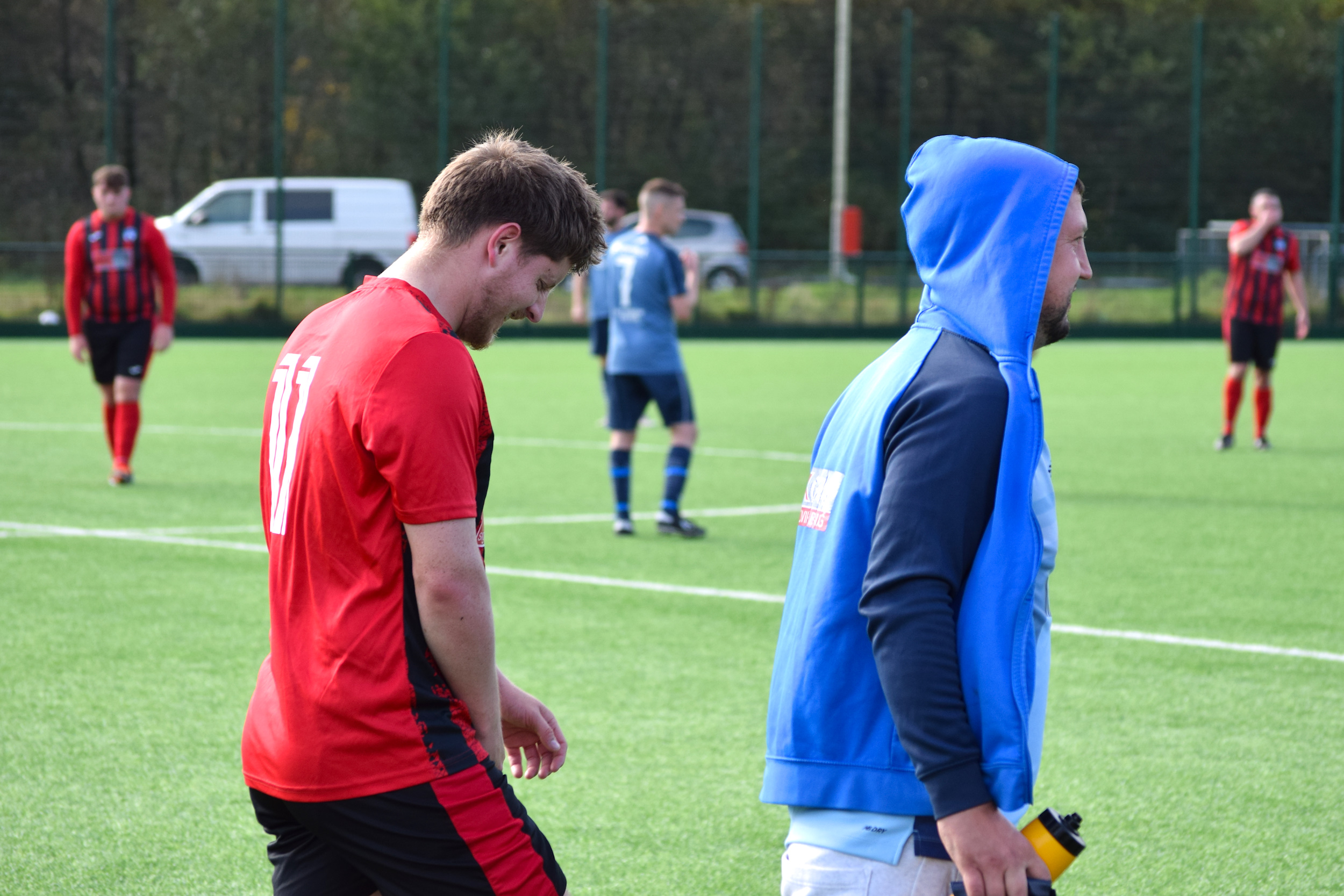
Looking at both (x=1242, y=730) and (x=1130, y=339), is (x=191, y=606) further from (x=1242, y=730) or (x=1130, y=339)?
(x=1130, y=339)

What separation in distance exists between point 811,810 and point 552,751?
2.21ft

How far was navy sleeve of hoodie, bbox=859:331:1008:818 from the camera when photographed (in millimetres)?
2111

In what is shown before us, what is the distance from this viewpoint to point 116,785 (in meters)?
4.79

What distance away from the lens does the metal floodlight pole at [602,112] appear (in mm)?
33562

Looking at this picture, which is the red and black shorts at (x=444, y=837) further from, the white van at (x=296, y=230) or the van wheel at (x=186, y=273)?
the van wheel at (x=186, y=273)

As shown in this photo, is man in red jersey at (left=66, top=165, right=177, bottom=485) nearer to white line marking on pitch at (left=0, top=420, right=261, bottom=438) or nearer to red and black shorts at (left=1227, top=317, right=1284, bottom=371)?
white line marking on pitch at (left=0, top=420, right=261, bottom=438)

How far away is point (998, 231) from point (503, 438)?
1242 centimetres

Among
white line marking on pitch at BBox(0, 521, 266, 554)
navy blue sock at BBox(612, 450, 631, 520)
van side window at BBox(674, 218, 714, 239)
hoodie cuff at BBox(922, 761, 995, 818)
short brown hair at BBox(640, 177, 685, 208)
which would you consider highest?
van side window at BBox(674, 218, 714, 239)

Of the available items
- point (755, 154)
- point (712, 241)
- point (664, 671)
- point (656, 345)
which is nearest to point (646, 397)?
point (656, 345)

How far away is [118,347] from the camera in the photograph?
1143 centimetres

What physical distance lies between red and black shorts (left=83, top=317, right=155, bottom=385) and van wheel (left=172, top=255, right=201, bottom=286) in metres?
17.9

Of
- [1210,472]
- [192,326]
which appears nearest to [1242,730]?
[1210,472]

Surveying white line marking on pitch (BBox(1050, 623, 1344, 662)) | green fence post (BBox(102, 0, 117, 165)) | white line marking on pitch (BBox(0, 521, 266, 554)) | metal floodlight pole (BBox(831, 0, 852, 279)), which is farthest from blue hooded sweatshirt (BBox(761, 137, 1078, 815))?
metal floodlight pole (BBox(831, 0, 852, 279))

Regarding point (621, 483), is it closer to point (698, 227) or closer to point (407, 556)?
point (407, 556)
